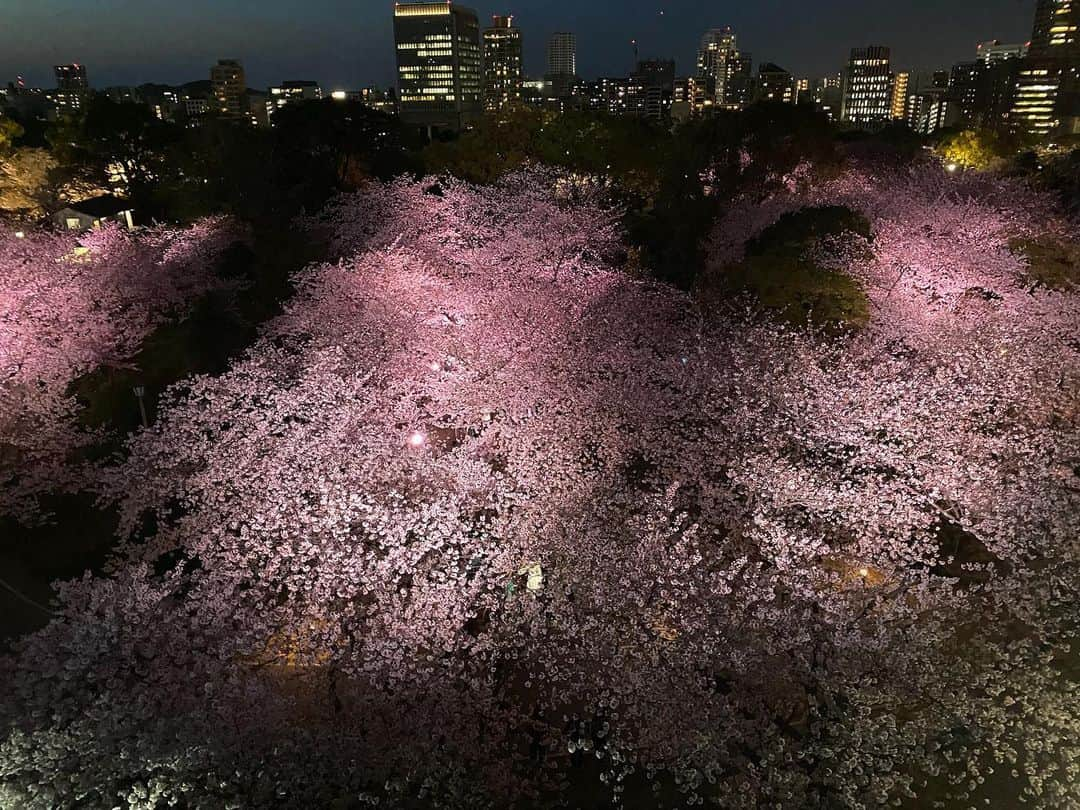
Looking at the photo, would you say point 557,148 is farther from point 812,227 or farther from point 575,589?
point 575,589

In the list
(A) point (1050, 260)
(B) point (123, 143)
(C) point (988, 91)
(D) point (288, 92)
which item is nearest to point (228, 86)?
(D) point (288, 92)

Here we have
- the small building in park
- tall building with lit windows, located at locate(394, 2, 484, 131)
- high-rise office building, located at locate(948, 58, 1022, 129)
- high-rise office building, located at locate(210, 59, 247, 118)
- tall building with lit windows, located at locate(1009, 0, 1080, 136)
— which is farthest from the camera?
high-rise office building, located at locate(210, 59, 247, 118)

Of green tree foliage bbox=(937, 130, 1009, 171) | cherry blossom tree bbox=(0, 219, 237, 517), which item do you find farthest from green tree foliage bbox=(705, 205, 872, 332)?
green tree foliage bbox=(937, 130, 1009, 171)

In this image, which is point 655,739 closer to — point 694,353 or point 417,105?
point 694,353

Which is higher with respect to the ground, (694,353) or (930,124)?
(930,124)

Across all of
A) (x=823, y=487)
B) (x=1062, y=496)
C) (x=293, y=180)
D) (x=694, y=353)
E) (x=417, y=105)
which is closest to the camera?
(x=823, y=487)

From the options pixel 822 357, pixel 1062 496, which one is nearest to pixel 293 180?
pixel 822 357

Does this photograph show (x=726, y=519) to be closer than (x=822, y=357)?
Yes

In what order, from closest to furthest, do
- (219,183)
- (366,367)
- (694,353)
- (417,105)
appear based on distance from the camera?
(366,367) → (694,353) → (219,183) → (417,105)

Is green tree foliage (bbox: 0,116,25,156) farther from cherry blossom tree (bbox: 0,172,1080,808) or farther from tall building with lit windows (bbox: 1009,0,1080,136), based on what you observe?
tall building with lit windows (bbox: 1009,0,1080,136)
